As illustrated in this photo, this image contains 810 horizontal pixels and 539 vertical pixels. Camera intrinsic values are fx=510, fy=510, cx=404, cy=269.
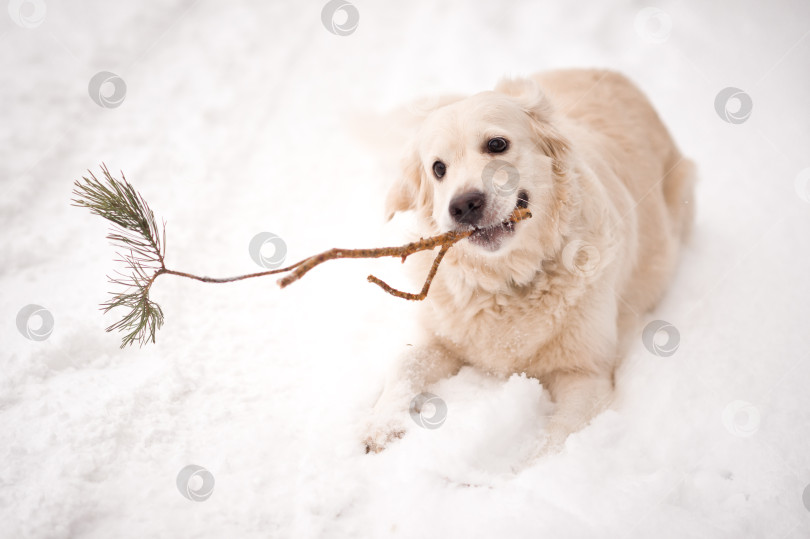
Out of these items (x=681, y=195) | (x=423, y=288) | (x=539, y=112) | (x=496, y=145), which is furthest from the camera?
(x=681, y=195)

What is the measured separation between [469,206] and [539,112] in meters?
0.79

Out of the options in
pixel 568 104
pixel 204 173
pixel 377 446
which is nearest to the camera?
pixel 377 446

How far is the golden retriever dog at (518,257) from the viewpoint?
6.81 feet

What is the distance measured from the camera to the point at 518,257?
7.49 ft

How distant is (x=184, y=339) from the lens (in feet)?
8.57

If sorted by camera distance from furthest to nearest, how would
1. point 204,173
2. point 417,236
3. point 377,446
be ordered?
point 204,173
point 417,236
point 377,446

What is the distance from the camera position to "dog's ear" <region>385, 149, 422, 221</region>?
8.21 ft

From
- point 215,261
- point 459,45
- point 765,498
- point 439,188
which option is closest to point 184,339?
point 215,261

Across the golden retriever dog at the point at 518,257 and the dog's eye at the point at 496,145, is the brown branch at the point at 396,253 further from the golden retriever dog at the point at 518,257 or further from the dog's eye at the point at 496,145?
the dog's eye at the point at 496,145

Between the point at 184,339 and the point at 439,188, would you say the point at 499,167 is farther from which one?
the point at 184,339

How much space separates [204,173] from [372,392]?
250 cm

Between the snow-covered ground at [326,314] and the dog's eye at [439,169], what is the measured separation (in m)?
0.89

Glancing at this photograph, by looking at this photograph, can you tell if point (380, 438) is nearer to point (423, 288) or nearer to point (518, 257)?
point (423, 288)

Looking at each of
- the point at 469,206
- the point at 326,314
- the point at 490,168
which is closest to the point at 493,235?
the point at 469,206
